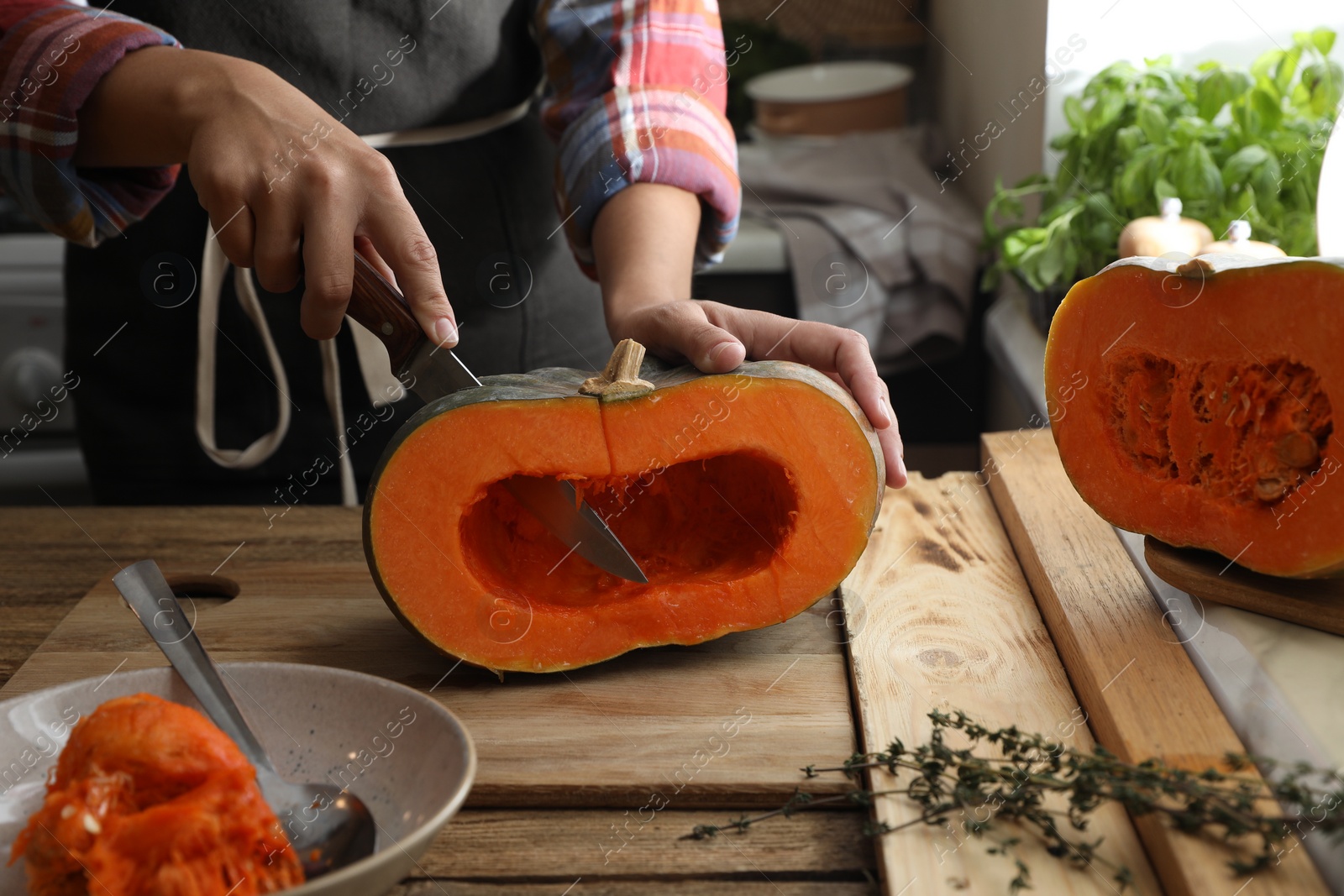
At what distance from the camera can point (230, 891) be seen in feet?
2.01

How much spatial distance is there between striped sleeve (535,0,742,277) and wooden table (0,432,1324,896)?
45cm

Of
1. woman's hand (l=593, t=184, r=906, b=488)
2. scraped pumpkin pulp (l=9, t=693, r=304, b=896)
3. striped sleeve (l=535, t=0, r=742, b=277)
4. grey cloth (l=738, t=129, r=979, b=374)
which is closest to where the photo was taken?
scraped pumpkin pulp (l=9, t=693, r=304, b=896)

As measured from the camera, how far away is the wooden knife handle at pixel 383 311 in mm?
924

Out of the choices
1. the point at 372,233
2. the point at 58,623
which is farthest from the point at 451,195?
the point at 58,623

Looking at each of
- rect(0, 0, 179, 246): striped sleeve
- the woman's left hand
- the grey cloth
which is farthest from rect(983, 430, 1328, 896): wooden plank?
the grey cloth

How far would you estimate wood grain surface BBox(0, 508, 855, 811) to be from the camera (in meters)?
0.79

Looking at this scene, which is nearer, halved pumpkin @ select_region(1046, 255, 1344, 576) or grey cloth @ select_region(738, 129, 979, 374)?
halved pumpkin @ select_region(1046, 255, 1344, 576)

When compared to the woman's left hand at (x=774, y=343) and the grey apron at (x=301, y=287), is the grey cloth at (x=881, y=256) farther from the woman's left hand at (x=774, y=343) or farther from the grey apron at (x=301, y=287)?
the woman's left hand at (x=774, y=343)

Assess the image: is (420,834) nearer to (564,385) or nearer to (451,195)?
(564,385)

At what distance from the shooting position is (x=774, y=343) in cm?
107

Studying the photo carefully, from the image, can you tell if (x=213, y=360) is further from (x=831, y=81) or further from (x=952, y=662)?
(x=831, y=81)

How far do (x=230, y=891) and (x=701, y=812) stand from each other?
31cm

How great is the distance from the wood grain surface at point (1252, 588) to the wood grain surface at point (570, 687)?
30 centimetres

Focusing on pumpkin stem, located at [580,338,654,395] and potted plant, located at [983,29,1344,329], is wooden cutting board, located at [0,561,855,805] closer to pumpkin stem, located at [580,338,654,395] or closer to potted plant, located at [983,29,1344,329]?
pumpkin stem, located at [580,338,654,395]
